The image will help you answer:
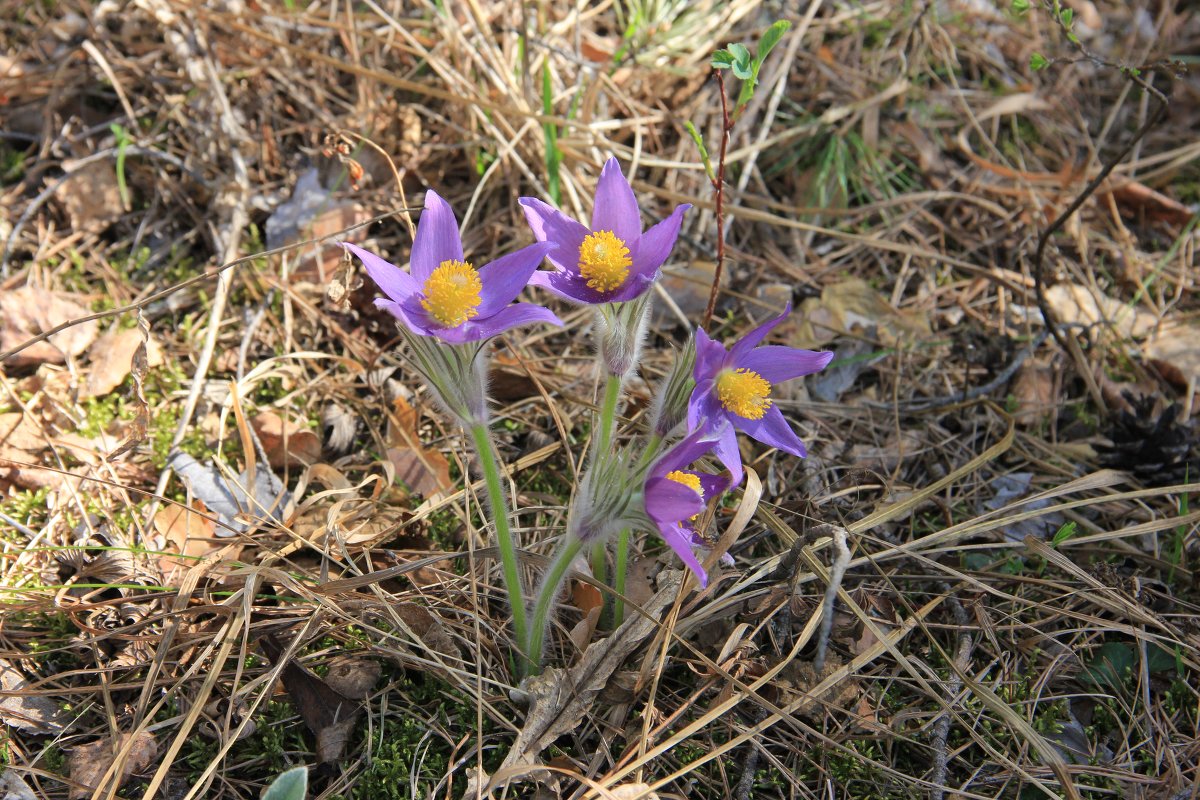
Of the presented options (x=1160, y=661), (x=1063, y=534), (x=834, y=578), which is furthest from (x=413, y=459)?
(x=1160, y=661)

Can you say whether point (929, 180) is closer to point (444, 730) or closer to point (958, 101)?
point (958, 101)

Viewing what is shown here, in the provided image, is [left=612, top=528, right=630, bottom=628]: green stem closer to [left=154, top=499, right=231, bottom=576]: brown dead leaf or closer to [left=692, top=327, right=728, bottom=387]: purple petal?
[left=692, top=327, right=728, bottom=387]: purple petal

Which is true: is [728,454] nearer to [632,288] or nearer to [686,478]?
[686,478]

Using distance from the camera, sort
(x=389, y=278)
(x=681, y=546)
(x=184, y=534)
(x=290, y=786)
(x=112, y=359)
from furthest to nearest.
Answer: (x=112, y=359), (x=184, y=534), (x=389, y=278), (x=290, y=786), (x=681, y=546)

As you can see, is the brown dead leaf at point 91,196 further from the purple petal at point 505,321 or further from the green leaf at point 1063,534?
the green leaf at point 1063,534

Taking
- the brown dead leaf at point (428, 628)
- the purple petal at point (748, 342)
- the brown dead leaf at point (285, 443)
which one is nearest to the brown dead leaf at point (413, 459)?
the brown dead leaf at point (285, 443)

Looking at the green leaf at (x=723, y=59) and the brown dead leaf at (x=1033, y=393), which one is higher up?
the green leaf at (x=723, y=59)
